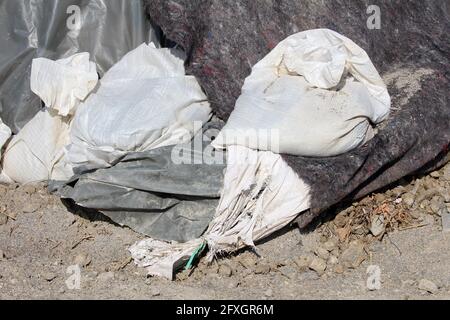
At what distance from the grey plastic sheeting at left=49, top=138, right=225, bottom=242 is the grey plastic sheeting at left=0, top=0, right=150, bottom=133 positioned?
720 mm

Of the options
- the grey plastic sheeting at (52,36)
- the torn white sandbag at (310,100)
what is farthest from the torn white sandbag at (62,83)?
the torn white sandbag at (310,100)

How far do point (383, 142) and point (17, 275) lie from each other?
62.8 inches

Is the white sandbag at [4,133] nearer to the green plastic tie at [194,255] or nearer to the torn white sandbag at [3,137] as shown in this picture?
the torn white sandbag at [3,137]

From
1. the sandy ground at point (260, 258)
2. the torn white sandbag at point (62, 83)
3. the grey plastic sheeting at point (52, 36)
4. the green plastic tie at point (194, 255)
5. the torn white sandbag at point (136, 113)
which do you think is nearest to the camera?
the sandy ground at point (260, 258)

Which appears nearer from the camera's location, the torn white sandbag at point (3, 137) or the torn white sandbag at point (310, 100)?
the torn white sandbag at point (310, 100)

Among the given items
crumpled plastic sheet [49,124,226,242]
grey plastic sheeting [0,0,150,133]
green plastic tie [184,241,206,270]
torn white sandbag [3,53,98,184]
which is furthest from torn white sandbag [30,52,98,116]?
green plastic tie [184,241,206,270]

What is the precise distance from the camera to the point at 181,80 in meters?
4.06

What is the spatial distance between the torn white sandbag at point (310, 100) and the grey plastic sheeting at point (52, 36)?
764 mm

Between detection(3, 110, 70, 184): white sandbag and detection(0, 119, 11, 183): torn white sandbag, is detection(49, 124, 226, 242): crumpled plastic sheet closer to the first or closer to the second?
detection(3, 110, 70, 184): white sandbag

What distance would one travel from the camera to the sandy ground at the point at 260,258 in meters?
3.58

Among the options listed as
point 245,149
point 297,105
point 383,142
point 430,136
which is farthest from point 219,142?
point 430,136

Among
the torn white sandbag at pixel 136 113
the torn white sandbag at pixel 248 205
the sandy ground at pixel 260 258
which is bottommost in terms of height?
the sandy ground at pixel 260 258

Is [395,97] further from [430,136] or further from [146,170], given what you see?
[146,170]

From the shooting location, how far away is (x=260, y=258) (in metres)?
3.78
